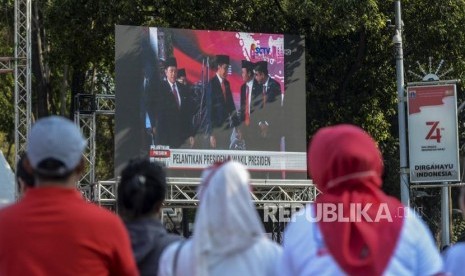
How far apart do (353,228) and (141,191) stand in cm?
131

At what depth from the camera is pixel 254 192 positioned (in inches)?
806

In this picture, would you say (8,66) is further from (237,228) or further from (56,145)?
(237,228)

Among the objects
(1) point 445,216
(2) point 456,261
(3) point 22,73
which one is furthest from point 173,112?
(2) point 456,261

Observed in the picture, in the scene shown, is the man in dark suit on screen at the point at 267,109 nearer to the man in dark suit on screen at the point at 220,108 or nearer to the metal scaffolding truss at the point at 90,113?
the man in dark suit on screen at the point at 220,108

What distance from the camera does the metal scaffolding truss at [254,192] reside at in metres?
19.1

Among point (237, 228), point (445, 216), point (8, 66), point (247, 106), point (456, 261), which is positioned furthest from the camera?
point (8, 66)

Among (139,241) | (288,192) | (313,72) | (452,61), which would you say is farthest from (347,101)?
(139,241)

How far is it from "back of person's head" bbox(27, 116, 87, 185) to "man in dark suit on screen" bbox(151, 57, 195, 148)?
15.9 meters

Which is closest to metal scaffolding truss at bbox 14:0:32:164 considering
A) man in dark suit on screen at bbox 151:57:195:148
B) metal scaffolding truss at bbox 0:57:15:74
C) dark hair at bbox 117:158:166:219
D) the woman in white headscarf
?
metal scaffolding truss at bbox 0:57:15:74

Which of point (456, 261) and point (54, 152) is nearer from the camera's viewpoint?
point (54, 152)

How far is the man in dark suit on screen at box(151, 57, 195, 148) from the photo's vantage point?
19500 mm

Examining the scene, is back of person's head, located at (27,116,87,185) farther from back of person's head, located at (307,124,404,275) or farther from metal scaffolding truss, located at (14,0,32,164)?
metal scaffolding truss, located at (14,0,32,164)

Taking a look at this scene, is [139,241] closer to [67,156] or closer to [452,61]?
[67,156]

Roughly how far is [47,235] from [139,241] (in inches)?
36.3
